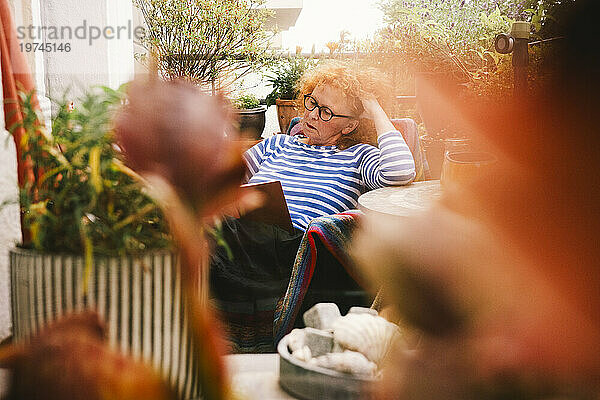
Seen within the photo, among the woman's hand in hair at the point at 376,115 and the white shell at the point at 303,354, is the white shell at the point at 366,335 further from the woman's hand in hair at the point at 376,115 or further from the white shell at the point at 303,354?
the woman's hand in hair at the point at 376,115

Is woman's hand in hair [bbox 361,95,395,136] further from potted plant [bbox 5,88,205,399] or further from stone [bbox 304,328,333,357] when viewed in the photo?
potted plant [bbox 5,88,205,399]

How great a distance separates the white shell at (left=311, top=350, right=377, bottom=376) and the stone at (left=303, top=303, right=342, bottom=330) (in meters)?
0.13

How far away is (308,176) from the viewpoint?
2139mm

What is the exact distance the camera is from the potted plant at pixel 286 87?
4117 millimetres

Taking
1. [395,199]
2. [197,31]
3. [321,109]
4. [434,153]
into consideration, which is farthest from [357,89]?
[197,31]

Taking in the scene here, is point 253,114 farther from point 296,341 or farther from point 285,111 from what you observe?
point 296,341

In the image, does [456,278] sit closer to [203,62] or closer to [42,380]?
[42,380]

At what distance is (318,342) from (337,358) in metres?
0.07

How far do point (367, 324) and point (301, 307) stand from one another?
3.79 ft

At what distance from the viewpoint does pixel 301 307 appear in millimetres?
1615

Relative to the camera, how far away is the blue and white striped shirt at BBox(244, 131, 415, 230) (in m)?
1.96

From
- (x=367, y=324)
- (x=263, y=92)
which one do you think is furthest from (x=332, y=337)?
(x=263, y=92)

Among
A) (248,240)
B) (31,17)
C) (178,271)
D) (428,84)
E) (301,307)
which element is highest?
(31,17)

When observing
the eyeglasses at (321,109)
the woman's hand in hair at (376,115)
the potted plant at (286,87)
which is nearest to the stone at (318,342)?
the woman's hand in hair at (376,115)
